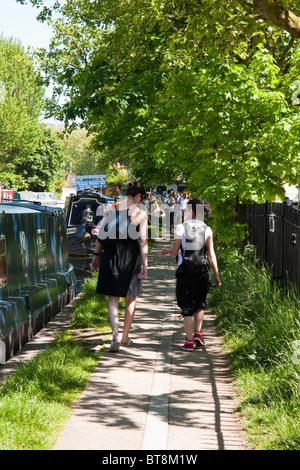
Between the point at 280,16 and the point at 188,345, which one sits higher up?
the point at 280,16

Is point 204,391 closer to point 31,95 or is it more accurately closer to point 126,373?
point 126,373

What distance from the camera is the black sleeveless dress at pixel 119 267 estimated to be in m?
8.01

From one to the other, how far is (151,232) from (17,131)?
34.4 meters

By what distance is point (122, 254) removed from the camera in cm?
809

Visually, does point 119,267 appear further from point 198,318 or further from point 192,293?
point 198,318

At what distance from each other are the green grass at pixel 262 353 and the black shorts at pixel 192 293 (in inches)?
24.0

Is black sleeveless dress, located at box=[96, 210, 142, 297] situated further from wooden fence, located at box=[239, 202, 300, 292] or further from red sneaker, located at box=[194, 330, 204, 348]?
wooden fence, located at box=[239, 202, 300, 292]

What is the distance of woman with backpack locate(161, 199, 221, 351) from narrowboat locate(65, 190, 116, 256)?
13.3m

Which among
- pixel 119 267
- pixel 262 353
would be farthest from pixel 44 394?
pixel 119 267

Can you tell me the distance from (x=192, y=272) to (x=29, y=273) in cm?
280

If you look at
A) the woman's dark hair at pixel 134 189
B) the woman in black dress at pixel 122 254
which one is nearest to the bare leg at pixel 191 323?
the woman in black dress at pixel 122 254

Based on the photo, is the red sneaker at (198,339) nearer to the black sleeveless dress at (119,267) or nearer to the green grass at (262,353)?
→ the green grass at (262,353)
